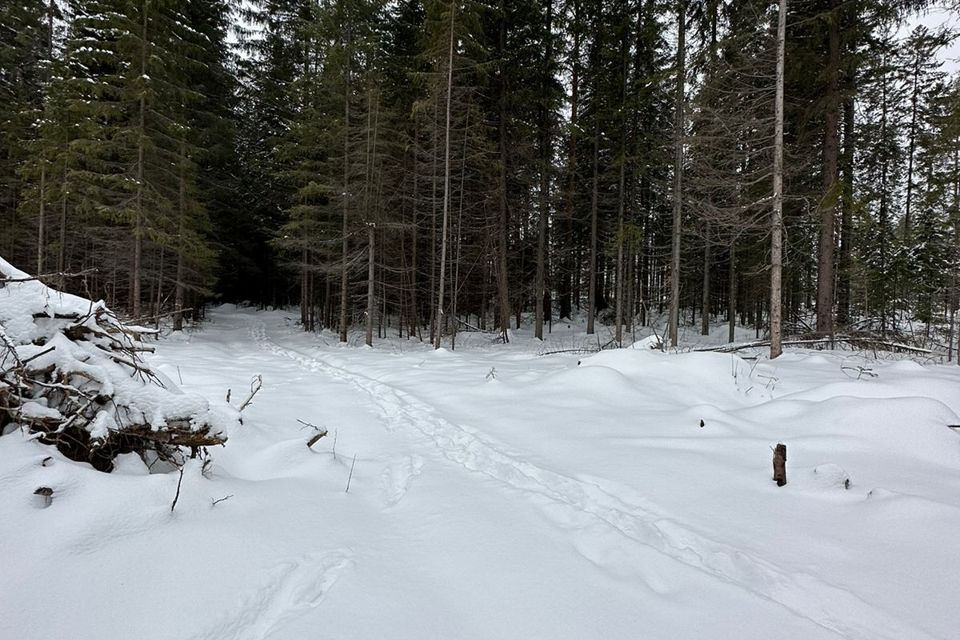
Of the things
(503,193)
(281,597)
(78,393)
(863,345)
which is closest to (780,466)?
(281,597)

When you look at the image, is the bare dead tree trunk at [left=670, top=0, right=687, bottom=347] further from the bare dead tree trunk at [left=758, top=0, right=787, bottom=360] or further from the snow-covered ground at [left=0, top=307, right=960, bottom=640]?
the snow-covered ground at [left=0, top=307, right=960, bottom=640]

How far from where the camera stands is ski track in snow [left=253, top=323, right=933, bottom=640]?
2.18 metres

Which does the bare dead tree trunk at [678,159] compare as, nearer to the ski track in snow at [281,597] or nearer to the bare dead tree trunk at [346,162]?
the bare dead tree trunk at [346,162]

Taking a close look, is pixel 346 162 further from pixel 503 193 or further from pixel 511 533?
pixel 511 533

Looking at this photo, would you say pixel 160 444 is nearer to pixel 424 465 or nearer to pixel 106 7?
pixel 424 465

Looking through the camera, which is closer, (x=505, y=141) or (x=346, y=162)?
(x=346, y=162)

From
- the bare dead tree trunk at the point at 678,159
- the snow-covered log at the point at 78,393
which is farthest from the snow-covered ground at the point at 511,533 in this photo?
the bare dead tree trunk at the point at 678,159

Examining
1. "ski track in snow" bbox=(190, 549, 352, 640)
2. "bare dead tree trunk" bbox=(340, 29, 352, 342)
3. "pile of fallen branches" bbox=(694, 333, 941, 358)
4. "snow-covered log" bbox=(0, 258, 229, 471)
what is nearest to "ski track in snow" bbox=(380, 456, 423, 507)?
"ski track in snow" bbox=(190, 549, 352, 640)

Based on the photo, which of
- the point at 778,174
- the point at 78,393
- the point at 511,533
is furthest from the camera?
the point at 778,174

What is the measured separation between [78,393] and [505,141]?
1724 cm

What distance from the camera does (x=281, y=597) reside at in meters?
2.06

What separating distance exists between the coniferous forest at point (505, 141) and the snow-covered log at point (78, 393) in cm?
1092

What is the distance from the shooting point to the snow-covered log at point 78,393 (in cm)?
262

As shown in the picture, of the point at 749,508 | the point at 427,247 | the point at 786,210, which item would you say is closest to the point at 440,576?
the point at 749,508
